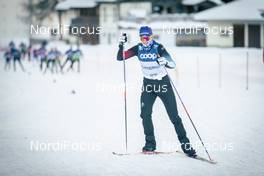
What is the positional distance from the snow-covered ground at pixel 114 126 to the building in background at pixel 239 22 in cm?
A: 1150

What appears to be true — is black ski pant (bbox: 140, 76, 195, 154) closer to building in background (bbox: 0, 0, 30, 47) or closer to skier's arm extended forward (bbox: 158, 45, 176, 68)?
skier's arm extended forward (bbox: 158, 45, 176, 68)

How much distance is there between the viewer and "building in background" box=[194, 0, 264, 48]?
30500 mm

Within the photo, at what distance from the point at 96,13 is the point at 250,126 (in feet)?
151

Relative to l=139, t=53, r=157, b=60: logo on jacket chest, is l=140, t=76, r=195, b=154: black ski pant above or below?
below

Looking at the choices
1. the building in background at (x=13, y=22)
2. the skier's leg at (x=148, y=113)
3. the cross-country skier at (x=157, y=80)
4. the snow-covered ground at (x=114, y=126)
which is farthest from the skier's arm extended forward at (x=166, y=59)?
the building in background at (x=13, y=22)

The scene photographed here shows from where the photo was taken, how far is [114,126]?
32.1ft

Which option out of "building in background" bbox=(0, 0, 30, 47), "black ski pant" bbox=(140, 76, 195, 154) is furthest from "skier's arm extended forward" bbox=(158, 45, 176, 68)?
"building in background" bbox=(0, 0, 30, 47)

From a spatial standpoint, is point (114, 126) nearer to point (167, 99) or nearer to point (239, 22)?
point (167, 99)

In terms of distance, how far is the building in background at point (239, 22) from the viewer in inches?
1201

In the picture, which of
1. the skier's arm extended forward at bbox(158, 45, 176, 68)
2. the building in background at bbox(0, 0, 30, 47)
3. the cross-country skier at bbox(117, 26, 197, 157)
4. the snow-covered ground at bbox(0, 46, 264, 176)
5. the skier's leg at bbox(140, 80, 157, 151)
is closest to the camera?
the snow-covered ground at bbox(0, 46, 264, 176)

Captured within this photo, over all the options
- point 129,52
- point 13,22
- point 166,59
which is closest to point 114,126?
point 129,52

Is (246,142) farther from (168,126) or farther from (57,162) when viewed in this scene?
(57,162)

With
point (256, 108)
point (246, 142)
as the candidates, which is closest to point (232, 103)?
point (256, 108)

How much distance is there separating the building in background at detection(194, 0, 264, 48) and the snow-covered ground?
1150 centimetres
